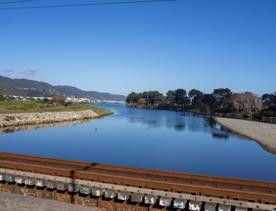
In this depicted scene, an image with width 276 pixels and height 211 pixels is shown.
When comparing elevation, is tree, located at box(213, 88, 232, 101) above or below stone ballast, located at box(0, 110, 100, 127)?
above

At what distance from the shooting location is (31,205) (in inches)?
355

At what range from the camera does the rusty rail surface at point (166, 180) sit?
953 cm

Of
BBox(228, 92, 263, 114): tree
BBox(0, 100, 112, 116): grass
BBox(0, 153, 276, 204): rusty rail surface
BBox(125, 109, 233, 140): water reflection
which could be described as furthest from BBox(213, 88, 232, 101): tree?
BBox(0, 153, 276, 204): rusty rail surface

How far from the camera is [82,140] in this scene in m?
45.4

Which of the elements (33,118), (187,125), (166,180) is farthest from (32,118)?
(166,180)

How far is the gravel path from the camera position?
8742mm

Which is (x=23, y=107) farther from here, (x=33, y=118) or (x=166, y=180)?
(x=166, y=180)

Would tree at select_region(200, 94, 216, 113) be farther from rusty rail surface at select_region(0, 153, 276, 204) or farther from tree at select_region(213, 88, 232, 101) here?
rusty rail surface at select_region(0, 153, 276, 204)

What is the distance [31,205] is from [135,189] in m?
2.77

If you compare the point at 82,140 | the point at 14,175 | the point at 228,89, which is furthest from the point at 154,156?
the point at 228,89

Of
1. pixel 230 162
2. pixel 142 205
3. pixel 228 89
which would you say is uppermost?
pixel 228 89

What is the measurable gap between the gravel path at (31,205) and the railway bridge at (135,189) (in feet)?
5.27

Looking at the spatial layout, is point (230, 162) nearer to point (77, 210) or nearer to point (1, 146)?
point (1, 146)

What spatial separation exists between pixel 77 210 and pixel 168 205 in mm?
2505
